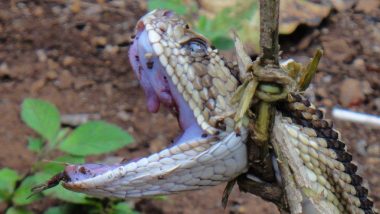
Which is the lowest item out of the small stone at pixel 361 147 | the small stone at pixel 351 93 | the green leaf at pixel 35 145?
the green leaf at pixel 35 145

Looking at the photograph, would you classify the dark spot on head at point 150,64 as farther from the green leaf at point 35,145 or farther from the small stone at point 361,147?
the small stone at point 361,147

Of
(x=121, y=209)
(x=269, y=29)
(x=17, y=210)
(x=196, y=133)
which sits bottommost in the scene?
(x=17, y=210)

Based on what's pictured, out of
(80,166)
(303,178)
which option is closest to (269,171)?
(303,178)

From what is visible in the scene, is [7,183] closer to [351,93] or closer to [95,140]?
[95,140]

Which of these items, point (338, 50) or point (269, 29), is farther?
point (338, 50)

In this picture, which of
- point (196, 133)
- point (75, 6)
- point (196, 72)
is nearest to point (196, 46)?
point (196, 72)

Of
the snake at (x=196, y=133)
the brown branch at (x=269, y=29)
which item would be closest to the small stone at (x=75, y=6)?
the snake at (x=196, y=133)

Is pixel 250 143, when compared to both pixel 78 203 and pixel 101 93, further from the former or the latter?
pixel 101 93

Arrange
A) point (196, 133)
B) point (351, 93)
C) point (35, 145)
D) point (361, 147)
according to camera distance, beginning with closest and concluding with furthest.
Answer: point (196, 133), point (35, 145), point (361, 147), point (351, 93)
